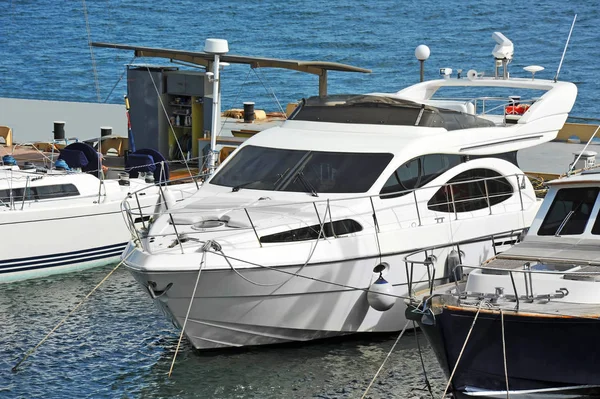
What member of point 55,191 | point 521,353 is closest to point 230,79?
point 55,191

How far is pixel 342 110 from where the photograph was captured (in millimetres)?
17469

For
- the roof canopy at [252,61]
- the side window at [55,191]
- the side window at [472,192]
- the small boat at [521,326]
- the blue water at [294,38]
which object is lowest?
the blue water at [294,38]

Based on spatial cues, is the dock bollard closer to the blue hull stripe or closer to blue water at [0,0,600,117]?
the blue hull stripe

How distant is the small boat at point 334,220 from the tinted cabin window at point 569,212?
3.75ft

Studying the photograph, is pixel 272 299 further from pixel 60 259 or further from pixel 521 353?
pixel 60 259

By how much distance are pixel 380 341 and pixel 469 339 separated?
11.4 feet

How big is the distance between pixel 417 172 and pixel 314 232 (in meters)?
2.02

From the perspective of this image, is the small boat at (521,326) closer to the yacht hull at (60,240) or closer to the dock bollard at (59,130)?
the yacht hull at (60,240)

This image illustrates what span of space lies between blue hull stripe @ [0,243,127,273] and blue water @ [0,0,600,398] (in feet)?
1.10

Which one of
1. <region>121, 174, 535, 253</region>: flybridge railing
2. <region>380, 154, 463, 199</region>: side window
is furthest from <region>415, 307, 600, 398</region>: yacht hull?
<region>380, 154, 463, 199</region>: side window

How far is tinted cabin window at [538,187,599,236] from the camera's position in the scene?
1430 centimetres

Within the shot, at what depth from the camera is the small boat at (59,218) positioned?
20219 millimetres

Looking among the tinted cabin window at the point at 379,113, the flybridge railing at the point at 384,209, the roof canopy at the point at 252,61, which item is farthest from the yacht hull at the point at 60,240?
the tinted cabin window at the point at 379,113

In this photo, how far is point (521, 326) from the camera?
1252cm
